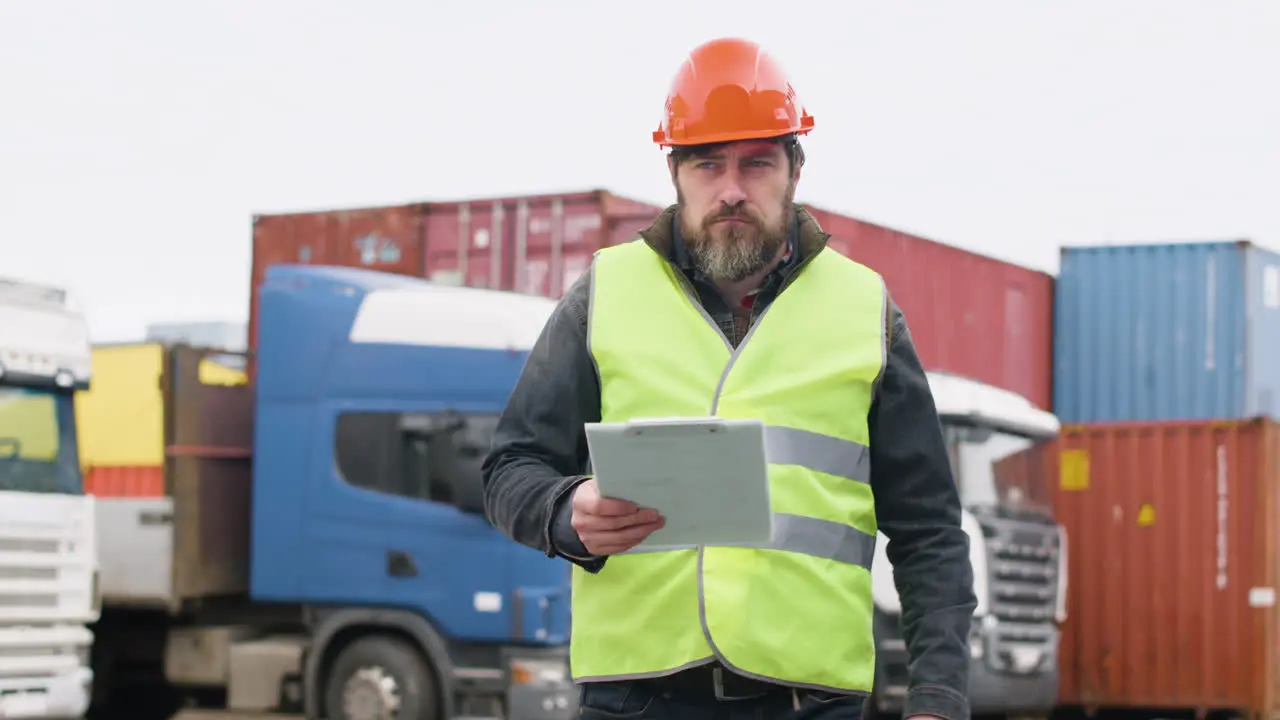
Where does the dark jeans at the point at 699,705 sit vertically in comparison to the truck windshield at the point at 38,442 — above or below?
below

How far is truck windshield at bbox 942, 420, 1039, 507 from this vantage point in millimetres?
12133

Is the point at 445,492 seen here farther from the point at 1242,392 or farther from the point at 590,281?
the point at 1242,392

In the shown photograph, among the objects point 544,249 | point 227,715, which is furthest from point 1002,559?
point 227,715

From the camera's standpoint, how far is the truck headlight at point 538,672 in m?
10.5

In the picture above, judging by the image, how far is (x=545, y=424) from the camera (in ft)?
9.67

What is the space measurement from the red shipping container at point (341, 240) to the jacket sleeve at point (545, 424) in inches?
455

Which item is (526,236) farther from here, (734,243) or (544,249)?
(734,243)

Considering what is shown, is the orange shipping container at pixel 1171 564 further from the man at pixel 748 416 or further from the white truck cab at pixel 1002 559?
the man at pixel 748 416

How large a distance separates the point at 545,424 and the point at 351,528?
844 centimetres

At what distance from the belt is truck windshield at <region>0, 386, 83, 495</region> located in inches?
331

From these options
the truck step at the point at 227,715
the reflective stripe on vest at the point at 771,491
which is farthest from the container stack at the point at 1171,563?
the reflective stripe on vest at the point at 771,491

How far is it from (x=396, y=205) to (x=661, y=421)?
12.5 metres

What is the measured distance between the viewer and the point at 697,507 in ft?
8.36

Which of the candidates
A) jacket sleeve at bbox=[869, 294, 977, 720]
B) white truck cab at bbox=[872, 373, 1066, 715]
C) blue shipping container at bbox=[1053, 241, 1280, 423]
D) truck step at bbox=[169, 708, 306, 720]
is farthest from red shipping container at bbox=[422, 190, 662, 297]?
jacket sleeve at bbox=[869, 294, 977, 720]
